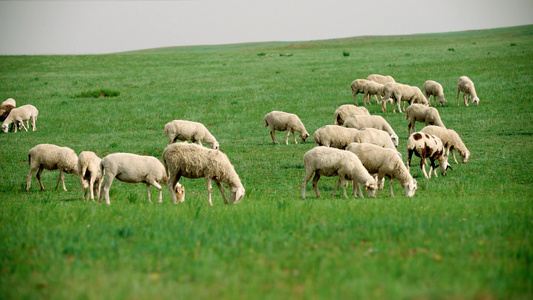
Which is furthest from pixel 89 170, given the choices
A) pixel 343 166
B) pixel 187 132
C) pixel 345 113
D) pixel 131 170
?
pixel 345 113

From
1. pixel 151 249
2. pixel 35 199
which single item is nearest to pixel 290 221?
pixel 151 249

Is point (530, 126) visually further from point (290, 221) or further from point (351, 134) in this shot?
A: point (290, 221)

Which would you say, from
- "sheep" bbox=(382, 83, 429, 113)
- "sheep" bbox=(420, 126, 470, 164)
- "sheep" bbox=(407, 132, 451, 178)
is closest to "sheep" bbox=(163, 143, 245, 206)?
"sheep" bbox=(407, 132, 451, 178)

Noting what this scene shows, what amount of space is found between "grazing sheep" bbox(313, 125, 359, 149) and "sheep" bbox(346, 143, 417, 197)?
3564mm

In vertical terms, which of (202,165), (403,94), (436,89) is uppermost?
(436,89)

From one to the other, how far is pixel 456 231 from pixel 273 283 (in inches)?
143

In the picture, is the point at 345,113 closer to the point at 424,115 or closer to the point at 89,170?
the point at 424,115

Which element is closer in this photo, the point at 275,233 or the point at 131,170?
the point at 275,233

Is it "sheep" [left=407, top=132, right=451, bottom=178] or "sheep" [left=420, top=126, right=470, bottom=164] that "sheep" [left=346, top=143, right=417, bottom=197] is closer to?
"sheep" [left=407, top=132, right=451, bottom=178]

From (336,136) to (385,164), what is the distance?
4312 millimetres

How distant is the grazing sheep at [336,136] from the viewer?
60.9 ft

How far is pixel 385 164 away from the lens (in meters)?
14.5

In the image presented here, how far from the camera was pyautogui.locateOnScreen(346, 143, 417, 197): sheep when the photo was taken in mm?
14328

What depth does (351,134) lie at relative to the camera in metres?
18.7
